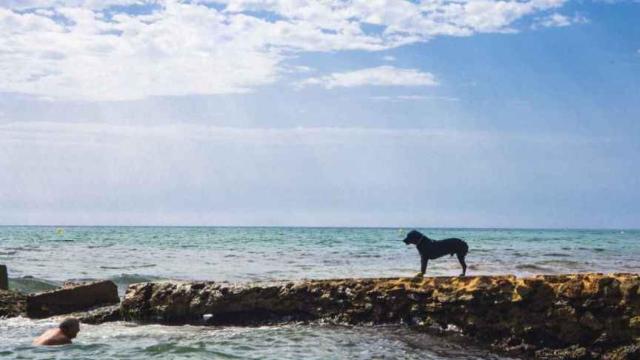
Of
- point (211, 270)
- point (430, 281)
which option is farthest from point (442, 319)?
point (211, 270)

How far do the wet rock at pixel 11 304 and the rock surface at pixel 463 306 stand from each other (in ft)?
8.60

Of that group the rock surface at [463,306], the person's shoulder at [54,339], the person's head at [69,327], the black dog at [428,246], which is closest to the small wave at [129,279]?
the rock surface at [463,306]

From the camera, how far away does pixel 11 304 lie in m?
13.4

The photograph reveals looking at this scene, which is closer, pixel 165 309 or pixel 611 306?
pixel 611 306

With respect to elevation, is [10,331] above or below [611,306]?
below

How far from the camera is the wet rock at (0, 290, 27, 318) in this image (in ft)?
42.7

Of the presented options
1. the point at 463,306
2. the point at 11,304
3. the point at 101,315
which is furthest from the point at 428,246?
the point at 11,304

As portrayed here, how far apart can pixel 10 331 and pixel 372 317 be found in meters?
5.61

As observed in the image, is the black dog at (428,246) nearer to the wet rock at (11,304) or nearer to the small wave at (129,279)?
the wet rock at (11,304)

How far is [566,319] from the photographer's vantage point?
8.61 m

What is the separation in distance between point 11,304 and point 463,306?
27.7 ft

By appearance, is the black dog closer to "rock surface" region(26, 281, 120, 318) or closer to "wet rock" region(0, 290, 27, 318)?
"rock surface" region(26, 281, 120, 318)

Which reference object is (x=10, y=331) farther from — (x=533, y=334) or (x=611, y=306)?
(x=611, y=306)

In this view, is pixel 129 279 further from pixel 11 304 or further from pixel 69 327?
pixel 69 327
